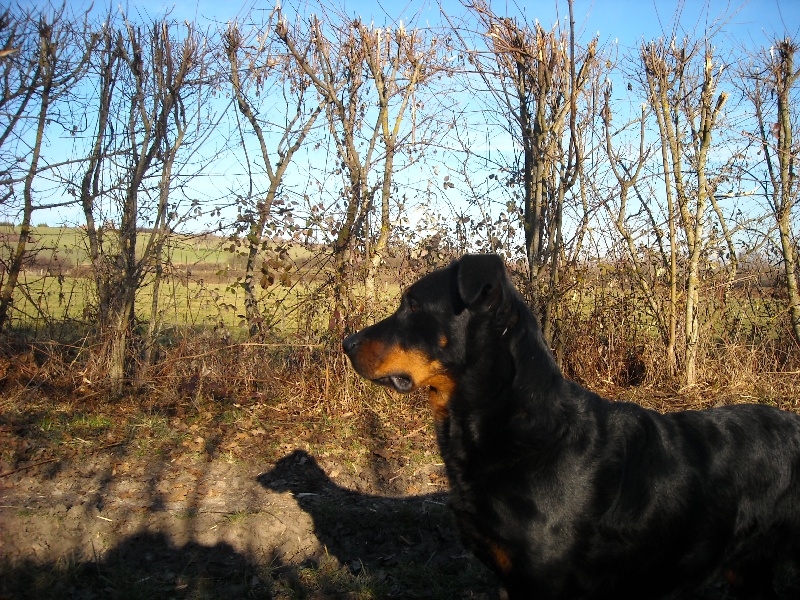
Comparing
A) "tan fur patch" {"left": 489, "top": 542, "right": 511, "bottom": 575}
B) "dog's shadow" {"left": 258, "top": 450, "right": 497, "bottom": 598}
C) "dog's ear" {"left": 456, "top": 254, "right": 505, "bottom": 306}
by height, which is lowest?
"dog's shadow" {"left": 258, "top": 450, "right": 497, "bottom": 598}

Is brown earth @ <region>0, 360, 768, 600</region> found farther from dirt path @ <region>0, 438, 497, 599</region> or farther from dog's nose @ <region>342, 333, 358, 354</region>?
dog's nose @ <region>342, 333, 358, 354</region>

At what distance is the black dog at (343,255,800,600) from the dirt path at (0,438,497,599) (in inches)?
50.6

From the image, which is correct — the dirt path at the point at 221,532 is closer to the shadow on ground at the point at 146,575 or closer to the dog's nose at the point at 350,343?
the shadow on ground at the point at 146,575

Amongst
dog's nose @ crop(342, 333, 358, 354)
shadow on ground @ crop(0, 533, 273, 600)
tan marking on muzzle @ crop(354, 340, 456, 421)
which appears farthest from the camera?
shadow on ground @ crop(0, 533, 273, 600)

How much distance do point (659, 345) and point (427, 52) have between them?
15.2 feet

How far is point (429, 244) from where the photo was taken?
802cm

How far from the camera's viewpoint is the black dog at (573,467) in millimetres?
2977

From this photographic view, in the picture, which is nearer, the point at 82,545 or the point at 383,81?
the point at 82,545

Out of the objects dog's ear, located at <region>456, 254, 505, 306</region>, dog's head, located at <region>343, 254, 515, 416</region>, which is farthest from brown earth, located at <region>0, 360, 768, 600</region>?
dog's ear, located at <region>456, 254, 505, 306</region>

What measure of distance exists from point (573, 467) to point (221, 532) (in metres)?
2.80

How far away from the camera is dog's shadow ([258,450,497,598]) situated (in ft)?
14.0

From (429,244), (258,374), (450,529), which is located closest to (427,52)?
(429,244)

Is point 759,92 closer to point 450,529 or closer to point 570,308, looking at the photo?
point 570,308

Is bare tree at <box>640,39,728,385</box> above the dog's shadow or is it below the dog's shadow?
above
